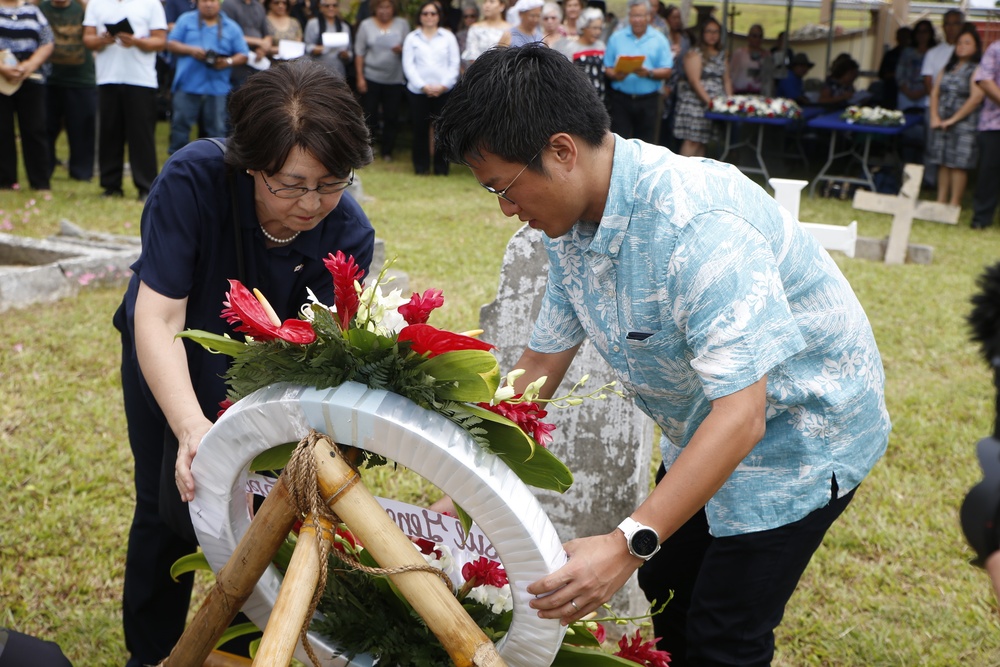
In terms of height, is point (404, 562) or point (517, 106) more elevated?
point (517, 106)

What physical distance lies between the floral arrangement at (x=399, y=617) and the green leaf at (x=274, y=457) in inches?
9.0

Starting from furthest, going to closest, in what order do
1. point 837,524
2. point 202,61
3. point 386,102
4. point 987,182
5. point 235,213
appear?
point 386,102
point 987,182
point 202,61
point 837,524
point 235,213

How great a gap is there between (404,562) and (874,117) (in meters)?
10.9

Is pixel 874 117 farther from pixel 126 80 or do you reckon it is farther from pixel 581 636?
pixel 581 636

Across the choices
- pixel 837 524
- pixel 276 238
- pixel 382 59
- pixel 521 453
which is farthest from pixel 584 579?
pixel 382 59

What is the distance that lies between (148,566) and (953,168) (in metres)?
9.95

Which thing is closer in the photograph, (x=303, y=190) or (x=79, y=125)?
(x=303, y=190)

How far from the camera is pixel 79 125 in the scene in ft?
32.2

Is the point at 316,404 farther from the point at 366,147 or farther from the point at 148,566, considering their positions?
the point at 148,566

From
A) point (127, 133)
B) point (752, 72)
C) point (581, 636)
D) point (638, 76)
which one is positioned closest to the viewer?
point (581, 636)

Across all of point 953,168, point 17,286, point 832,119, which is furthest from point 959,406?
point 832,119

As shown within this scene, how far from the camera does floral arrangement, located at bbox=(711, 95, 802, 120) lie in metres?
11.5

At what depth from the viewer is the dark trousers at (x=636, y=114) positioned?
407 inches

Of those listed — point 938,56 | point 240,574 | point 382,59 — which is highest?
point 938,56
